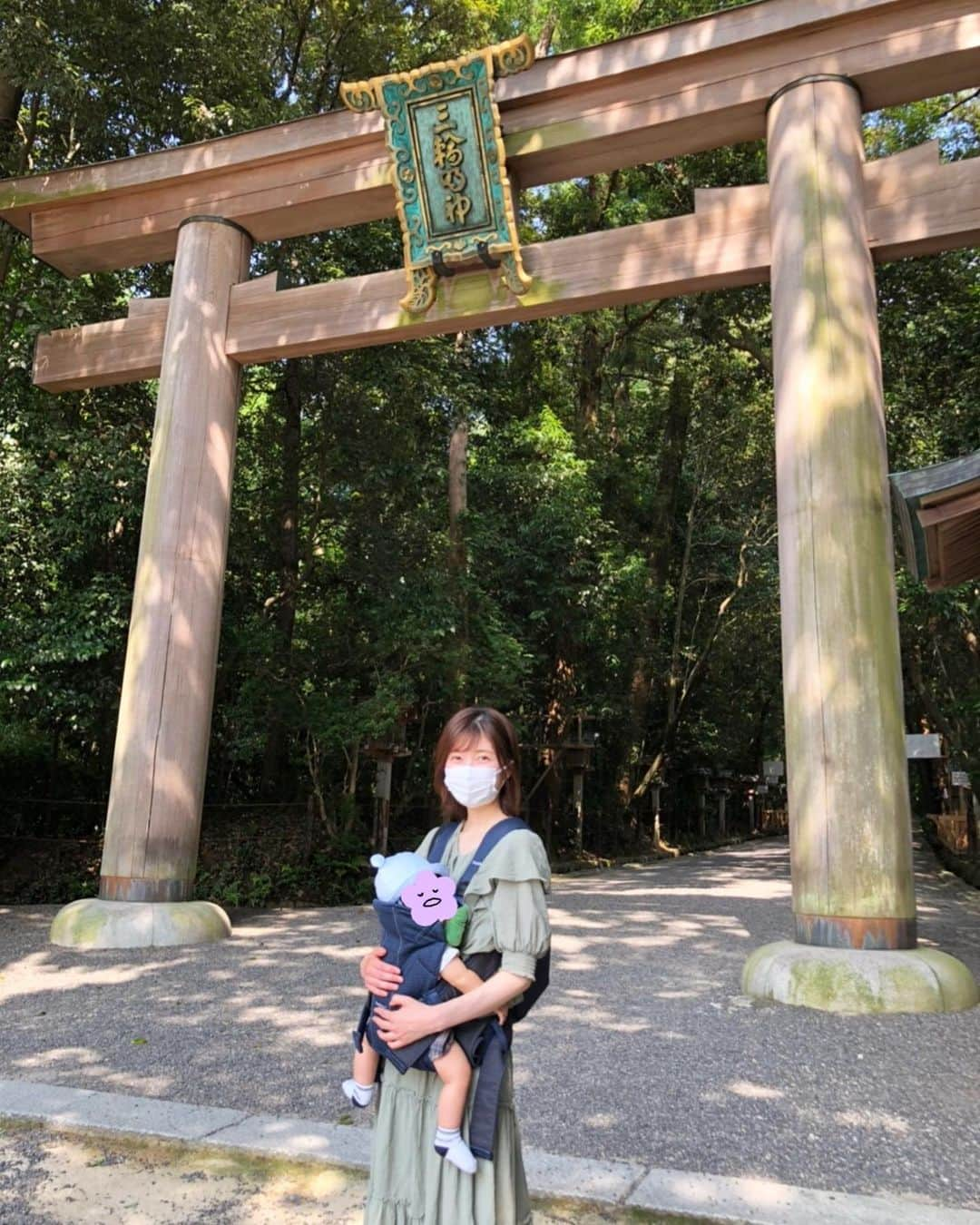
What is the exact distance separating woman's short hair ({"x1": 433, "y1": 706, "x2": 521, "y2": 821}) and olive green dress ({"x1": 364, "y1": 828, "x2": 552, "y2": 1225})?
0.50ft

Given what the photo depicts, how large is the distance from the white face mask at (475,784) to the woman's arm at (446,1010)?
1.12 ft

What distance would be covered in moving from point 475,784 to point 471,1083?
54cm

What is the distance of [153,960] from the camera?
539cm

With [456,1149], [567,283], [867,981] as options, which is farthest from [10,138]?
[456,1149]

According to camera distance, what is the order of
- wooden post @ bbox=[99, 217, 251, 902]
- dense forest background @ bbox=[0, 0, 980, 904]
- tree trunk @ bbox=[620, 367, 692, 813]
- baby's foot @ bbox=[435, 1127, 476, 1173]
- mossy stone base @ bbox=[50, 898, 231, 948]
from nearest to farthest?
baby's foot @ bbox=[435, 1127, 476, 1173] → mossy stone base @ bbox=[50, 898, 231, 948] → wooden post @ bbox=[99, 217, 251, 902] → dense forest background @ bbox=[0, 0, 980, 904] → tree trunk @ bbox=[620, 367, 692, 813]

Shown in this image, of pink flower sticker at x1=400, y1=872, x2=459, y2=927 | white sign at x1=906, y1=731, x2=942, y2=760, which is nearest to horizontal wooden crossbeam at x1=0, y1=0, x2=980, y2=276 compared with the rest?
pink flower sticker at x1=400, y1=872, x2=459, y2=927


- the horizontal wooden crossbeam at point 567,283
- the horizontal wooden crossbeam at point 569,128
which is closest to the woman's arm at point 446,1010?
the horizontal wooden crossbeam at point 567,283

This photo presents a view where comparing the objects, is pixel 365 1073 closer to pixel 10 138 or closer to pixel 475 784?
pixel 475 784

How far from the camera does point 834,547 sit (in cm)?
492

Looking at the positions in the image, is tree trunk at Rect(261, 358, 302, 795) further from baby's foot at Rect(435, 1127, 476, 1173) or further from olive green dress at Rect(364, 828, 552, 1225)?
baby's foot at Rect(435, 1127, 476, 1173)

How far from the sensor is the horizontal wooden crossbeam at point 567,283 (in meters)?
Answer: 5.44

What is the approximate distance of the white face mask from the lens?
1.83 m

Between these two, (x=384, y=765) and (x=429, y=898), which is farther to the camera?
(x=384, y=765)

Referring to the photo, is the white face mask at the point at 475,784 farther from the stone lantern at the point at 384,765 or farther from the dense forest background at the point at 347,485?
the stone lantern at the point at 384,765
